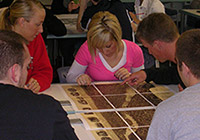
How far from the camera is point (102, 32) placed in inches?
104

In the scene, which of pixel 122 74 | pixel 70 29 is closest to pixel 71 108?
pixel 122 74

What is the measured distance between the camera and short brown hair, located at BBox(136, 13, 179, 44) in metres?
2.29

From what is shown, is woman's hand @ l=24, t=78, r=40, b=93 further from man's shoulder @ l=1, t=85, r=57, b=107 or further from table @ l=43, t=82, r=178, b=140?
man's shoulder @ l=1, t=85, r=57, b=107

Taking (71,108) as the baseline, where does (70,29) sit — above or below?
below

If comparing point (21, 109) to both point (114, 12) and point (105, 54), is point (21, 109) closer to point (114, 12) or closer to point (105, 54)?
point (105, 54)

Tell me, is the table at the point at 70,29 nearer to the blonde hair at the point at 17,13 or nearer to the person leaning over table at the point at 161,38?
the blonde hair at the point at 17,13

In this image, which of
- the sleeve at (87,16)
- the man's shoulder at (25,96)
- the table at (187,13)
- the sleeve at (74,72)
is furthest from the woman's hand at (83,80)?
the table at (187,13)

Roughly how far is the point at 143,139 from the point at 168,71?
1.03 m

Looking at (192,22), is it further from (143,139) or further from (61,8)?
(143,139)

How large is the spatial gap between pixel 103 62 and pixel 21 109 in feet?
5.23

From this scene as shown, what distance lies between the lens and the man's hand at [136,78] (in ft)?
8.17

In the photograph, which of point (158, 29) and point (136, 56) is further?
point (136, 56)

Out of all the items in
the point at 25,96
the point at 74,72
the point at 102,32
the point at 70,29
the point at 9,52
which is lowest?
the point at 70,29

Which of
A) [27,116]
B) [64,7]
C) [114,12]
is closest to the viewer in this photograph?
[27,116]
